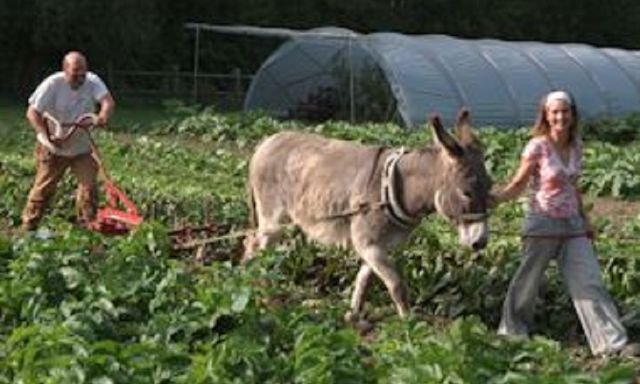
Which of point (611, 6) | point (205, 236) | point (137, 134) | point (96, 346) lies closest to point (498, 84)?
point (137, 134)

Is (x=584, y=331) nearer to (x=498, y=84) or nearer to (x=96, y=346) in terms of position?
(x=96, y=346)

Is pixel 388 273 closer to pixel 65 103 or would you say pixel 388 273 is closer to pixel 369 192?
pixel 369 192

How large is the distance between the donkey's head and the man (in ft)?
Answer: 14.3

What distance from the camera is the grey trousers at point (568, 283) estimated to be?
8656 millimetres

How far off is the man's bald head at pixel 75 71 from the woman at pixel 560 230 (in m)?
4.92

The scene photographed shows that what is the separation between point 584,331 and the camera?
9211 millimetres

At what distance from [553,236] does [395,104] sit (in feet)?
69.6

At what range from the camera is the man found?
41.1 ft

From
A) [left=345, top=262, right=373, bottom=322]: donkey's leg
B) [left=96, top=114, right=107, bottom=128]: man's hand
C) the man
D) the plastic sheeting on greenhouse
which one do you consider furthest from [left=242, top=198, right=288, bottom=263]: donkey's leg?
the plastic sheeting on greenhouse

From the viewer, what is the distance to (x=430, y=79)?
96.5 feet

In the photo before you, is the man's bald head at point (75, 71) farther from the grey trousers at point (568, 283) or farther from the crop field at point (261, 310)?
the grey trousers at point (568, 283)

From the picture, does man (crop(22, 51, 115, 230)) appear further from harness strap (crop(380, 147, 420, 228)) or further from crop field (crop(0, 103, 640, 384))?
harness strap (crop(380, 147, 420, 228))

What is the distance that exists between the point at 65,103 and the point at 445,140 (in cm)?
489

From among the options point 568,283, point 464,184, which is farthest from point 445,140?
point 568,283
